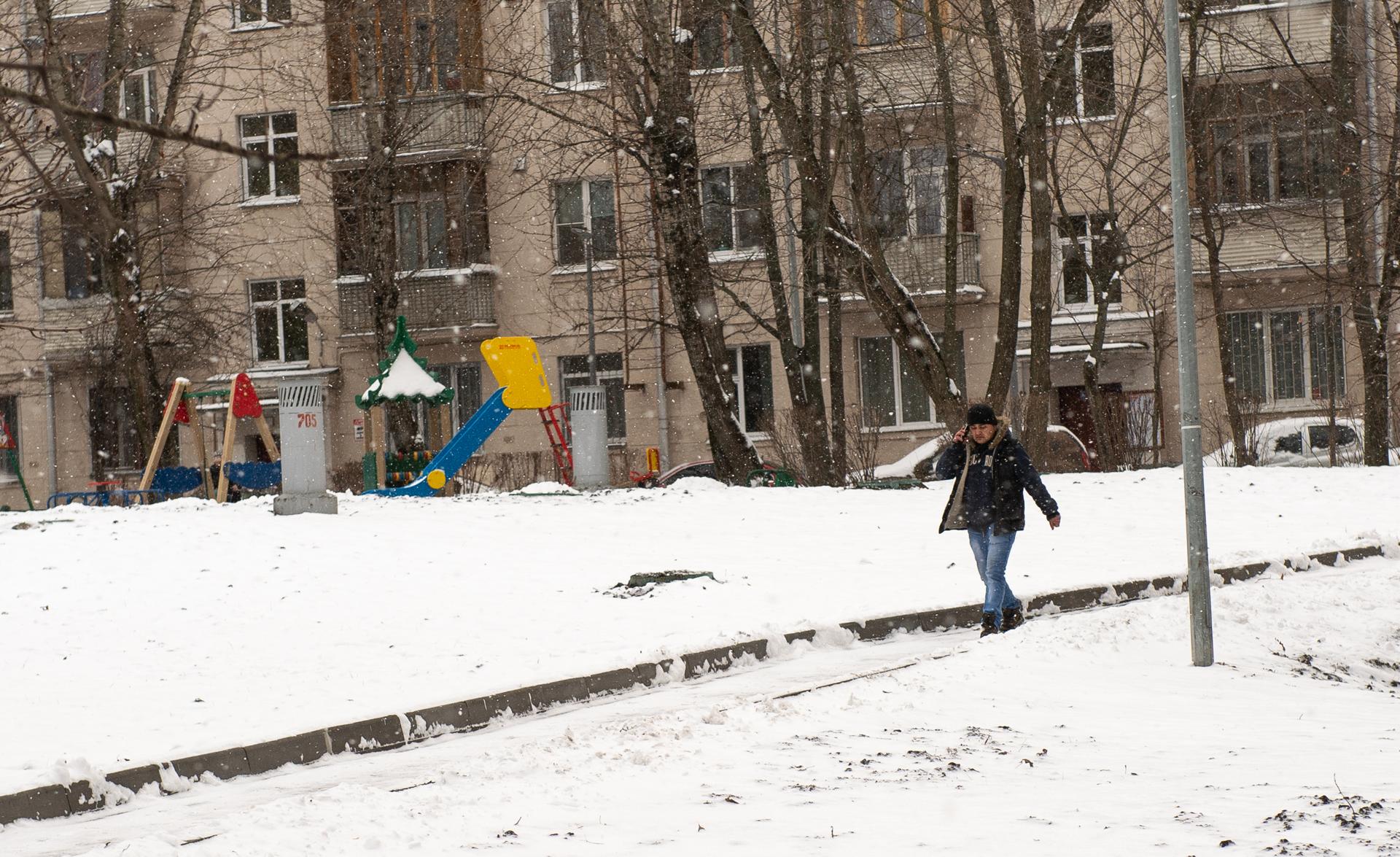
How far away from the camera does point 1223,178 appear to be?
3519 centimetres

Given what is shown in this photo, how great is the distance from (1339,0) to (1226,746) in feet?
78.8

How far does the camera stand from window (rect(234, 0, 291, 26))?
28453mm

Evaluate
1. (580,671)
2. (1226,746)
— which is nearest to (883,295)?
(580,671)

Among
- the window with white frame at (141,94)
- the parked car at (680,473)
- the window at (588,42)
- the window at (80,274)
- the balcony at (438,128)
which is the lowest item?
the parked car at (680,473)

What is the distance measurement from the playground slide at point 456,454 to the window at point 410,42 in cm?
530

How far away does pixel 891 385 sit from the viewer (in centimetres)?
3709

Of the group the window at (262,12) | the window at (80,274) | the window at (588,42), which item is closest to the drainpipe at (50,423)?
the window at (80,274)

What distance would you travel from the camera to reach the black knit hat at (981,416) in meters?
12.1

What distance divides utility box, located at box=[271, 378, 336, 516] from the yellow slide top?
16.7 feet

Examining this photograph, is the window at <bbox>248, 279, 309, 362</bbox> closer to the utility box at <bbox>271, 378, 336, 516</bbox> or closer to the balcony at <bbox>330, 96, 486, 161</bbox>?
the balcony at <bbox>330, 96, 486, 161</bbox>

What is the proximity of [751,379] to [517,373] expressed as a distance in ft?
48.1

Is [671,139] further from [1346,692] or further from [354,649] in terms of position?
[1346,692]

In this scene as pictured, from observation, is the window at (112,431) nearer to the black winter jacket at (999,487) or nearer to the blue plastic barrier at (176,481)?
the blue plastic barrier at (176,481)

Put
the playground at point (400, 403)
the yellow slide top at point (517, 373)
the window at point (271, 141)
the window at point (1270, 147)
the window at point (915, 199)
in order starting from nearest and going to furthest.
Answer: the playground at point (400, 403), the yellow slide top at point (517, 373), the window at point (1270, 147), the window at point (915, 199), the window at point (271, 141)
